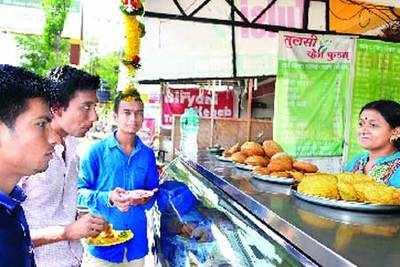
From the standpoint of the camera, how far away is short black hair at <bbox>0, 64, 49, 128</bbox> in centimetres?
136

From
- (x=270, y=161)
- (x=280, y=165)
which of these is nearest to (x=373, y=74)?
(x=270, y=161)

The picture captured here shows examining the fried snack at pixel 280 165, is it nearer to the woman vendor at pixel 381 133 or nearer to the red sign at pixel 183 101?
the woman vendor at pixel 381 133

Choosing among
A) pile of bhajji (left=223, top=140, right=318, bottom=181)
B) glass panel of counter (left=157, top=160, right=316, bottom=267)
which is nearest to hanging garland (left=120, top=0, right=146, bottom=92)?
glass panel of counter (left=157, top=160, right=316, bottom=267)

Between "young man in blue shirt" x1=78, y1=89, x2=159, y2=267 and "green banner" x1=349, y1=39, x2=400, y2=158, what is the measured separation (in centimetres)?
285

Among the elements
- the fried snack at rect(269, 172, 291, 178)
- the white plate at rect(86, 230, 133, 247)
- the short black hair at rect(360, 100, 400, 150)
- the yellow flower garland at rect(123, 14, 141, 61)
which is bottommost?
the white plate at rect(86, 230, 133, 247)

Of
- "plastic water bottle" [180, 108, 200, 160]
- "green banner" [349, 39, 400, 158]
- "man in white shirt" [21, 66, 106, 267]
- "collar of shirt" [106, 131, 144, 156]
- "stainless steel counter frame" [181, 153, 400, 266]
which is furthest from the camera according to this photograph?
"green banner" [349, 39, 400, 158]

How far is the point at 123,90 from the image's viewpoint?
3.47 meters

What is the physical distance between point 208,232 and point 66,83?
126 cm

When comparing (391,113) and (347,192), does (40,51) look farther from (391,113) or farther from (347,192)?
(347,192)

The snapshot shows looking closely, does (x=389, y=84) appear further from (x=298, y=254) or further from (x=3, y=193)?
(x=3, y=193)

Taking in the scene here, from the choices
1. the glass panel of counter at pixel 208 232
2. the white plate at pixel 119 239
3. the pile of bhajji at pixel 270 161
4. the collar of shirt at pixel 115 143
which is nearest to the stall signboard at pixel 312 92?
the pile of bhajji at pixel 270 161

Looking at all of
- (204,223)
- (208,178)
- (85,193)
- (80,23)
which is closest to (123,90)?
(85,193)

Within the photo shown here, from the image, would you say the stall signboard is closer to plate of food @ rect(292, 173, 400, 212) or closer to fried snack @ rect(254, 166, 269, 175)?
fried snack @ rect(254, 166, 269, 175)

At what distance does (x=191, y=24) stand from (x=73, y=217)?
4194 millimetres
